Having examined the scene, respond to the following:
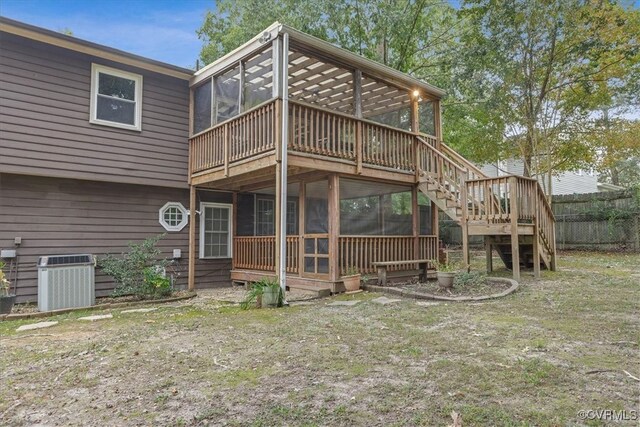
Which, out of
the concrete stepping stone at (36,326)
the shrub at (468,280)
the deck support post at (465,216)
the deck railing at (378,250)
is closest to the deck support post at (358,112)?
the deck railing at (378,250)

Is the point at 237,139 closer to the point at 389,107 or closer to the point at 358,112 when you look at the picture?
the point at 358,112

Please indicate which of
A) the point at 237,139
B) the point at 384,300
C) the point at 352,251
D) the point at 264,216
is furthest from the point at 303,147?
the point at 264,216

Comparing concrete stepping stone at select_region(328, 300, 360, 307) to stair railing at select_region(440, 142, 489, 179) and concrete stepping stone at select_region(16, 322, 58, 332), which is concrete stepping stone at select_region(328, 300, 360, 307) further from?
concrete stepping stone at select_region(16, 322, 58, 332)

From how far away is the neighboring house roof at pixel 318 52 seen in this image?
7027 millimetres

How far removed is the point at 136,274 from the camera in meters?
7.93

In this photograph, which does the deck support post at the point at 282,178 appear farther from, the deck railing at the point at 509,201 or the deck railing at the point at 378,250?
the deck railing at the point at 509,201

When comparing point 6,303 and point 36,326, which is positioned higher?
point 6,303

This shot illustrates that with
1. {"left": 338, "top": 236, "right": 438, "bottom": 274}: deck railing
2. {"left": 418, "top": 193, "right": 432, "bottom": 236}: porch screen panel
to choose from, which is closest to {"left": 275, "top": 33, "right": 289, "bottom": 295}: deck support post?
{"left": 338, "top": 236, "right": 438, "bottom": 274}: deck railing

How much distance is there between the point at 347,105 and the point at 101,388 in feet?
28.7

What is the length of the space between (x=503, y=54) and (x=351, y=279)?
412 inches

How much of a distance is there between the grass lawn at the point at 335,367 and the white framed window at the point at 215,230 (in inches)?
166

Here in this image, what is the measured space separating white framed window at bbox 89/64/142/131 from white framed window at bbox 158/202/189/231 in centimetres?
187

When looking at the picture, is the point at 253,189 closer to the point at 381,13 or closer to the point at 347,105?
the point at 347,105

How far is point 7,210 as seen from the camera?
24.1 feet
